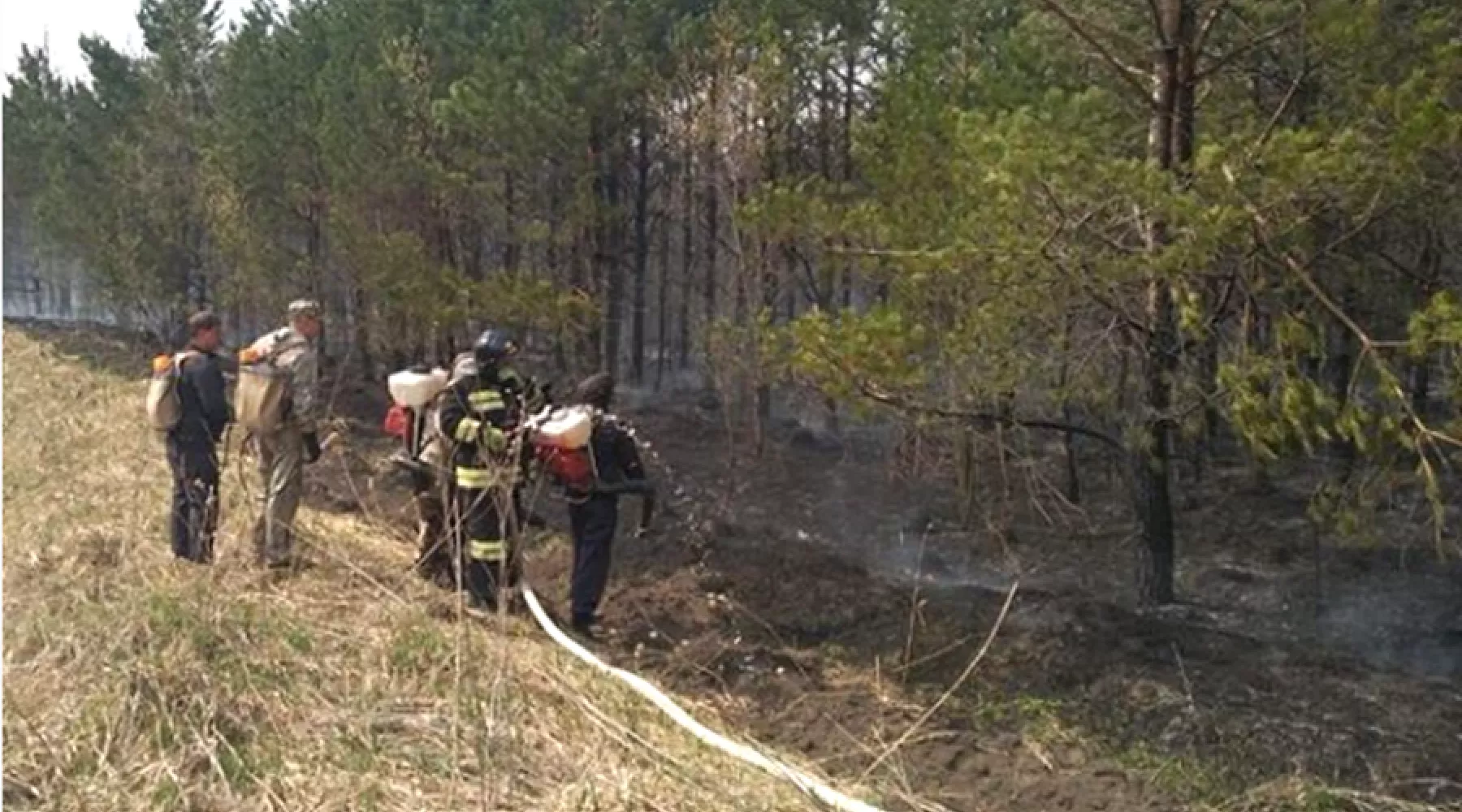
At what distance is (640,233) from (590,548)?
13.2 metres

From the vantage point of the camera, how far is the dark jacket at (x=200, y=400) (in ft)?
22.2

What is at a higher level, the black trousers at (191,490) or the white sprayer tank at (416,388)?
the white sprayer tank at (416,388)

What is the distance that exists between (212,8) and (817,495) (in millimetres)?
19256

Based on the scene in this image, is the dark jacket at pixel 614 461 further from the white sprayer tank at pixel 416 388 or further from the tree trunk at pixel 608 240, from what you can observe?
the tree trunk at pixel 608 240

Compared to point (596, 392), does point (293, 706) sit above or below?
below

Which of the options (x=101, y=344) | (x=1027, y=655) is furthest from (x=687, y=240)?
(x=1027, y=655)

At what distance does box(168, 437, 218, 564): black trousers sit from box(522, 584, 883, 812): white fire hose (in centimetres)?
188

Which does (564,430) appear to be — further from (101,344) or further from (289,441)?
(101,344)

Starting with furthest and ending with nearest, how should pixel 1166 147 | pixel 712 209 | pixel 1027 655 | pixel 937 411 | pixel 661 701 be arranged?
pixel 712 209, pixel 937 411, pixel 1166 147, pixel 1027 655, pixel 661 701

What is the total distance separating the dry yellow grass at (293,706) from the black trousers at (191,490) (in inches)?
11.9

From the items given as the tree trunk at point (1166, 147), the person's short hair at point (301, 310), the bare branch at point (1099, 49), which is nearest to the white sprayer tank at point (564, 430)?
the person's short hair at point (301, 310)

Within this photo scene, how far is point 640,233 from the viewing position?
19719 millimetres

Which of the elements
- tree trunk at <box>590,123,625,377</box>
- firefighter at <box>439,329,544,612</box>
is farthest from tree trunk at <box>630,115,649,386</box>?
firefighter at <box>439,329,544,612</box>

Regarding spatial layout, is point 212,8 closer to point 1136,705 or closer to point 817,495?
point 817,495
